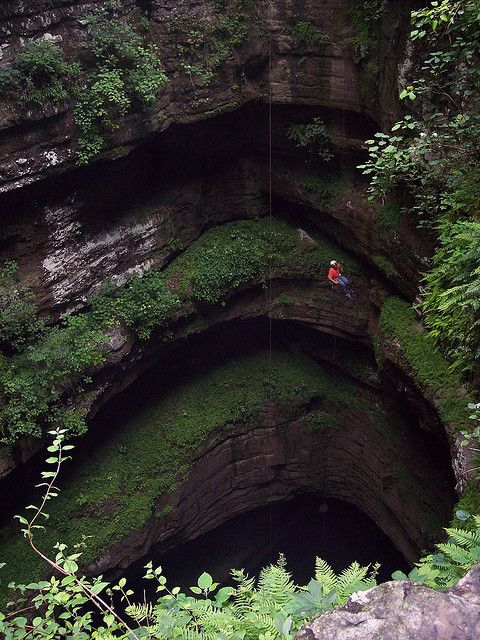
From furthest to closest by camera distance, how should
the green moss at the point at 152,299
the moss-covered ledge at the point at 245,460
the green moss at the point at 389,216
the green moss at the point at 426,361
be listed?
the moss-covered ledge at the point at 245,460 → the green moss at the point at 389,216 → the green moss at the point at 152,299 → the green moss at the point at 426,361

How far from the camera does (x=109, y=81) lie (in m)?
7.81

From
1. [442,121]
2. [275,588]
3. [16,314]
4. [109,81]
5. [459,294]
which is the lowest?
[275,588]

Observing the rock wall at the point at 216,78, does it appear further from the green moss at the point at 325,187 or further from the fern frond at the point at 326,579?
the fern frond at the point at 326,579

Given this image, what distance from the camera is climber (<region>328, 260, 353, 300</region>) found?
880 centimetres

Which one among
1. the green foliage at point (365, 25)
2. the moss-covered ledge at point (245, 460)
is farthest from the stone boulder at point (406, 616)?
the green foliage at point (365, 25)

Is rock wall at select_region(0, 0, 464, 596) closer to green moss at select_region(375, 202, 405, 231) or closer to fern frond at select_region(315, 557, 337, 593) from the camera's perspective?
green moss at select_region(375, 202, 405, 231)

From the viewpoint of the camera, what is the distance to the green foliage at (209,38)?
8.78 meters

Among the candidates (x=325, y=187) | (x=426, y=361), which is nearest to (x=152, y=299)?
(x=325, y=187)

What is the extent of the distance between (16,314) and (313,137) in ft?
20.2

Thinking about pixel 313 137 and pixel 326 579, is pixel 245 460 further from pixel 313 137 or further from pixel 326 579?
pixel 326 579

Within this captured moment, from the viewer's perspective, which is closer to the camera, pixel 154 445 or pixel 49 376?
pixel 49 376

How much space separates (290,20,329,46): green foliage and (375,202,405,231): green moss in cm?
335

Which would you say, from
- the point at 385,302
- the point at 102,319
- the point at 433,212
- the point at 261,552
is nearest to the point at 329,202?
the point at 385,302

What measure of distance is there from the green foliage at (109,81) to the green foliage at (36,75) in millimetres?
416
